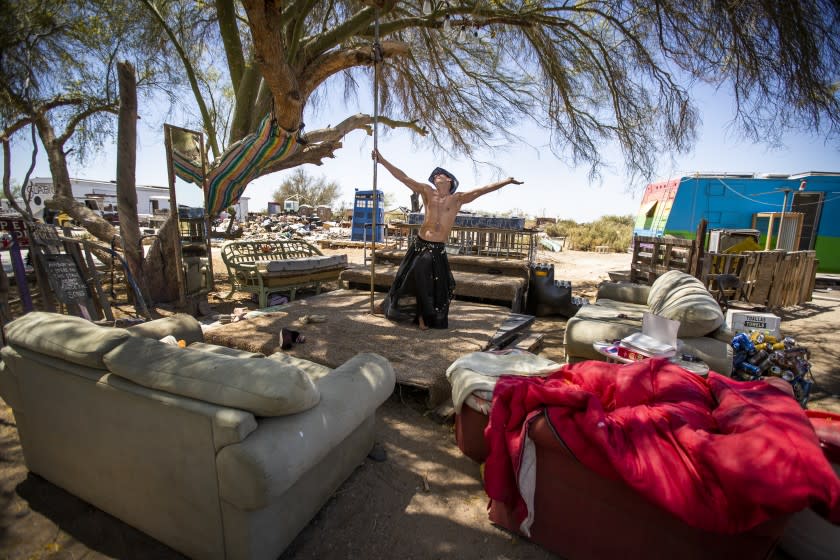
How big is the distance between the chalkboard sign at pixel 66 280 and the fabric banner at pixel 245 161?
2.45 meters

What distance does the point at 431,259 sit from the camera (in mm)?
4660

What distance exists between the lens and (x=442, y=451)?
2.85m

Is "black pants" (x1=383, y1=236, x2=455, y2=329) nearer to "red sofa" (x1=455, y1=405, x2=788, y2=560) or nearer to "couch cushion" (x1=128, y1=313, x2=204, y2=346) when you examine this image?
"couch cushion" (x1=128, y1=313, x2=204, y2=346)

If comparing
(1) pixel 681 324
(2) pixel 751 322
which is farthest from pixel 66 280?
(2) pixel 751 322

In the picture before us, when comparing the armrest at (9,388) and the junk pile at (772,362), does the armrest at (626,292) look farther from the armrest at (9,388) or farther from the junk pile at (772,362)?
the armrest at (9,388)

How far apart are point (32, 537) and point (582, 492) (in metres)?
2.68

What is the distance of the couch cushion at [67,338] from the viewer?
199 cm

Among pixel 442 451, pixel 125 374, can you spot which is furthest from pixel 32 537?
pixel 442 451

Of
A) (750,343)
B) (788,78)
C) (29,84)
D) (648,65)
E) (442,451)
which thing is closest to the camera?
(442,451)

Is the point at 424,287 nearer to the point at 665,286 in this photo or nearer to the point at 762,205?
the point at 665,286

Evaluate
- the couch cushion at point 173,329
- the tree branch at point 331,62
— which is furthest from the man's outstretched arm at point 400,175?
the couch cushion at point 173,329

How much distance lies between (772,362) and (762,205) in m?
11.5

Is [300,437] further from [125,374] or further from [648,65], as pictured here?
[648,65]

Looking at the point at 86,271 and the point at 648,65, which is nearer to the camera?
the point at 86,271
